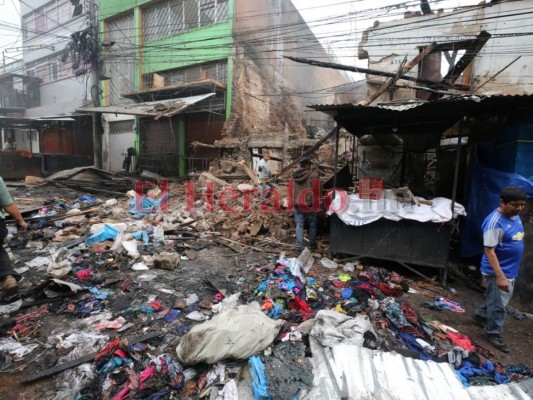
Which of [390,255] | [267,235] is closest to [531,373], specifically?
[390,255]

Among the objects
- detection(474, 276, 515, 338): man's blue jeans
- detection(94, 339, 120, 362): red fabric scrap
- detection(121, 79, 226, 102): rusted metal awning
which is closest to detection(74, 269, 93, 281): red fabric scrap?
detection(94, 339, 120, 362): red fabric scrap

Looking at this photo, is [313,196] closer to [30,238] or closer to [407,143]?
[407,143]

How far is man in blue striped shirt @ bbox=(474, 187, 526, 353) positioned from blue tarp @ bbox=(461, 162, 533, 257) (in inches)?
72.7

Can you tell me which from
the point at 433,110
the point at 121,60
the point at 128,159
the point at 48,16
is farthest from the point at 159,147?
the point at 48,16

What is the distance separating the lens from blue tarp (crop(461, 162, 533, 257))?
4.78 m

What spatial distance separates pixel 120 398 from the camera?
7.71ft

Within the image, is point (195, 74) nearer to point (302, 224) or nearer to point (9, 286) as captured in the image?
point (302, 224)

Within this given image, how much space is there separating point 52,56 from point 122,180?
1637 centimetres

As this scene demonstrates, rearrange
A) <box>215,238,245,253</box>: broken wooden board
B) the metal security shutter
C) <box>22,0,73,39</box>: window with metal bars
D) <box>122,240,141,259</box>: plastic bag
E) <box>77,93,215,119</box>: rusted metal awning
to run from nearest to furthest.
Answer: <box>122,240,141,259</box>: plastic bag < <box>215,238,245,253</box>: broken wooden board < <box>77,93,215,119</box>: rusted metal awning < the metal security shutter < <box>22,0,73,39</box>: window with metal bars

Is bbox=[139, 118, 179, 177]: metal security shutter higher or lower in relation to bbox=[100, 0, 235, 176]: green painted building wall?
lower

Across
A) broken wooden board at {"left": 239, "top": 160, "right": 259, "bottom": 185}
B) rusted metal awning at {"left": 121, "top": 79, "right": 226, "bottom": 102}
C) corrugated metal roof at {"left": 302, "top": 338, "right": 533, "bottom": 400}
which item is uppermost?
rusted metal awning at {"left": 121, "top": 79, "right": 226, "bottom": 102}

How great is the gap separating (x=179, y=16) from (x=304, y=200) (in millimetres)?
13639

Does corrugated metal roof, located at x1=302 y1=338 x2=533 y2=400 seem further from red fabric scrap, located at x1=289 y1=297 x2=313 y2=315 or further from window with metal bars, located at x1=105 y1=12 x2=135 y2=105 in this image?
window with metal bars, located at x1=105 y1=12 x2=135 y2=105

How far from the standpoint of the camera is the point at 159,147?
50.7 ft
